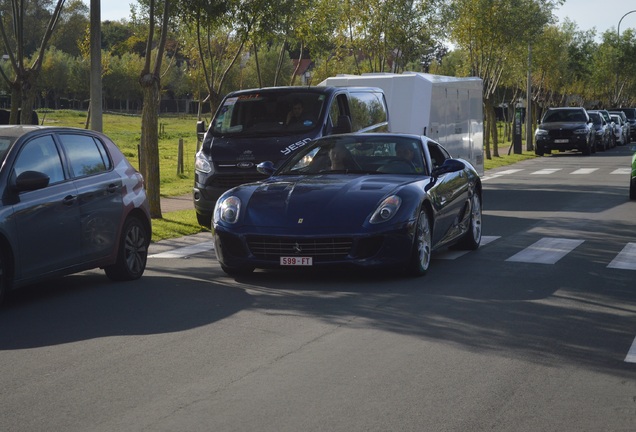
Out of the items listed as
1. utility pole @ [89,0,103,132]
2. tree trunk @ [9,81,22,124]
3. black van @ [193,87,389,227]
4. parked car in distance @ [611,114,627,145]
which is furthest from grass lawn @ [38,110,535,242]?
parked car in distance @ [611,114,627,145]

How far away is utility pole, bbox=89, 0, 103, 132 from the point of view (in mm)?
16453

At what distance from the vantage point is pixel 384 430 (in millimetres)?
5645

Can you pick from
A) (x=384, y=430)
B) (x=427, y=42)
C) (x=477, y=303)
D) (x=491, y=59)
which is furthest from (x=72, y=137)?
→ (x=491, y=59)

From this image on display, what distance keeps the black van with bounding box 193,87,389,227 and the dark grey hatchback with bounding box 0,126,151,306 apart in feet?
14.7

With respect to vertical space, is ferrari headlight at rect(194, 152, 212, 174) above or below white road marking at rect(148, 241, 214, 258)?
above

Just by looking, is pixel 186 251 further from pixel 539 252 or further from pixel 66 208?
pixel 539 252

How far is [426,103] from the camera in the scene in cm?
2275

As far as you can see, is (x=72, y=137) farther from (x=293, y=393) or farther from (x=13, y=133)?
(x=293, y=393)

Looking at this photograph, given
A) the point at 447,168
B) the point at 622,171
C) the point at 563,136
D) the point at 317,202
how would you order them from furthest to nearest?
the point at 563,136, the point at 622,171, the point at 447,168, the point at 317,202

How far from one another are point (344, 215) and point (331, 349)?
326cm

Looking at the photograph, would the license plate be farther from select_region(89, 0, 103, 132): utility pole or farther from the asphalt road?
select_region(89, 0, 103, 132): utility pole

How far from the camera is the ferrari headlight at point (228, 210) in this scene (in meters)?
11.2

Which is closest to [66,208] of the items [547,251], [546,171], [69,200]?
[69,200]

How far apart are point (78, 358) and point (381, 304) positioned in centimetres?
298
